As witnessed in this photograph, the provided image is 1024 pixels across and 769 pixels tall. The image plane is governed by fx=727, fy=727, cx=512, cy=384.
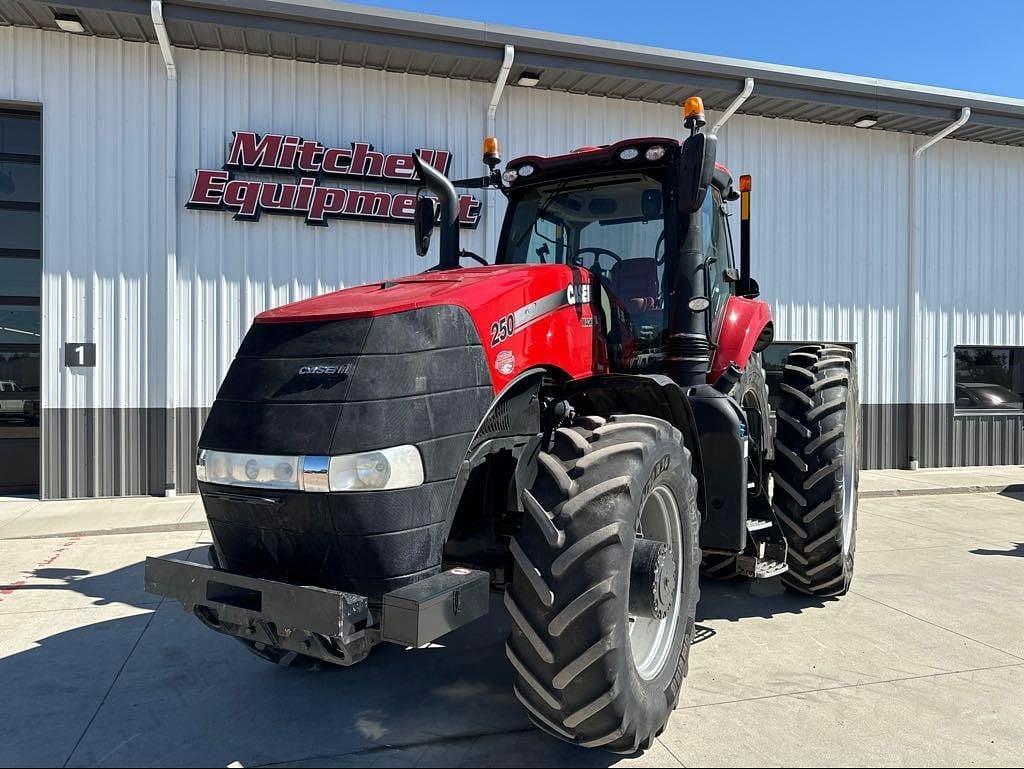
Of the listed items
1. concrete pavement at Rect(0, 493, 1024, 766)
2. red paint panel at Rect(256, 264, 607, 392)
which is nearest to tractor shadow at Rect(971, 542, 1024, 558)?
concrete pavement at Rect(0, 493, 1024, 766)

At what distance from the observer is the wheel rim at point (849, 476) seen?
4941 mm

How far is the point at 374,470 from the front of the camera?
2574 mm

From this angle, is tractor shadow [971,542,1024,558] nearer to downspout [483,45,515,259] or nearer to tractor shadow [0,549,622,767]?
tractor shadow [0,549,622,767]

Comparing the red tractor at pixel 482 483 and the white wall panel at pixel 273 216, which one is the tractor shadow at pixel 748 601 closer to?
the red tractor at pixel 482 483

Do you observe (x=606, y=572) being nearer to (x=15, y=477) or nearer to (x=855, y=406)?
(x=855, y=406)

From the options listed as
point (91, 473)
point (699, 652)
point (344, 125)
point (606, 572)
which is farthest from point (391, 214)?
point (606, 572)

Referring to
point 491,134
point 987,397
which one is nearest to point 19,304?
point 491,134

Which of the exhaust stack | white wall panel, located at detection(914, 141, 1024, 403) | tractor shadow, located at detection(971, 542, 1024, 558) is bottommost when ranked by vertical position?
tractor shadow, located at detection(971, 542, 1024, 558)

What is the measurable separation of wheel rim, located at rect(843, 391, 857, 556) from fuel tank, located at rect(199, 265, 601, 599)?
3.10 m

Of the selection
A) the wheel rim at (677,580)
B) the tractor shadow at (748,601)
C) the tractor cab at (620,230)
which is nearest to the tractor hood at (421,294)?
the tractor cab at (620,230)

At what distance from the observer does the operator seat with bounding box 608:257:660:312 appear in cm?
426

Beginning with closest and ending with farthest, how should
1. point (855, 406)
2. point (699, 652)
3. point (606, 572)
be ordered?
point (606, 572), point (699, 652), point (855, 406)

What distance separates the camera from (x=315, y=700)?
3461mm

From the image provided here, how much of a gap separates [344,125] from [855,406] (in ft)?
23.7
